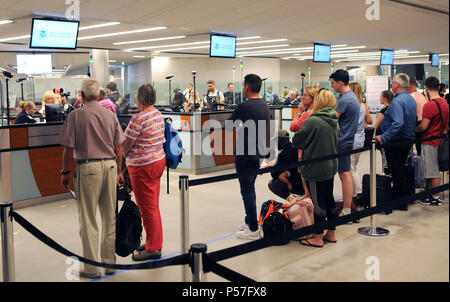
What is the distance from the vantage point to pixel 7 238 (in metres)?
2.74

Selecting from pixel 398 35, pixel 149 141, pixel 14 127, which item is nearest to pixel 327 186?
pixel 149 141

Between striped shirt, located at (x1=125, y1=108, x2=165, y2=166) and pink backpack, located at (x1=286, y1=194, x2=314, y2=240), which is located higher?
striped shirt, located at (x1=125, y1=108, x2=165, y2=166)

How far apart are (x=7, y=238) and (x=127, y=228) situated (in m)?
1.16

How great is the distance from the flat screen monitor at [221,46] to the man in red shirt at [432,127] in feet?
19.9

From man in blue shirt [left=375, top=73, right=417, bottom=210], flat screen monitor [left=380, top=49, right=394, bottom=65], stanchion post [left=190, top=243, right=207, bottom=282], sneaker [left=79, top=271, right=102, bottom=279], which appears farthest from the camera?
flat screen monitor [left=380, top=49, right=394, bottom=65]

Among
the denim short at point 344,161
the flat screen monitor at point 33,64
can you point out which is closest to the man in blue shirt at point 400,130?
the denim short at point 344,161

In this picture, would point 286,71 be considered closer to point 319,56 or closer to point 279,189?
point 319,56

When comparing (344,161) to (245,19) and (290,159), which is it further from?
(245,19)

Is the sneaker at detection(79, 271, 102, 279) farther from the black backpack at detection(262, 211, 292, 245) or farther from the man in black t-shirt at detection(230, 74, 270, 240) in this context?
the black backpack at detection(262, 211, 292, 245)

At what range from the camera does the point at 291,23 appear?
417 inches

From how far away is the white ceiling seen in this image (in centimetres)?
812

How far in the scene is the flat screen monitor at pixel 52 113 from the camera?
261 inches

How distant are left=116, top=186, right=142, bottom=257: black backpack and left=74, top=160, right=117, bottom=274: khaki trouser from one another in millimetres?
54

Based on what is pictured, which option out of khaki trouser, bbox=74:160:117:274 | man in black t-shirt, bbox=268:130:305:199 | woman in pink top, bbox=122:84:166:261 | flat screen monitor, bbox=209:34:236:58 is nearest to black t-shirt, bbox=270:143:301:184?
man in black t-shirt, bbox=268:130:305:199
